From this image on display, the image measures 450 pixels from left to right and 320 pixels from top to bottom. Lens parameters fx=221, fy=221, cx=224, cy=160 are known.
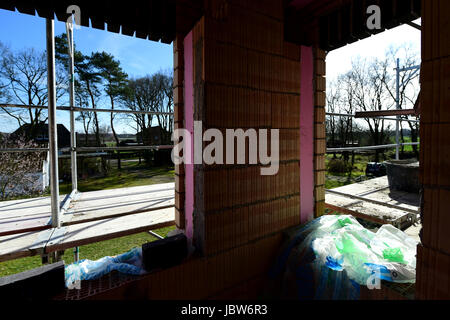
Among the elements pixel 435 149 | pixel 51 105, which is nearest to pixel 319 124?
pixel 435 149

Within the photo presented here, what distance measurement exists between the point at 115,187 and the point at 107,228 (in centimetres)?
1402

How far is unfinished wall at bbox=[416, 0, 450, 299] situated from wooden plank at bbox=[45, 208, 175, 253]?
6.95 feet

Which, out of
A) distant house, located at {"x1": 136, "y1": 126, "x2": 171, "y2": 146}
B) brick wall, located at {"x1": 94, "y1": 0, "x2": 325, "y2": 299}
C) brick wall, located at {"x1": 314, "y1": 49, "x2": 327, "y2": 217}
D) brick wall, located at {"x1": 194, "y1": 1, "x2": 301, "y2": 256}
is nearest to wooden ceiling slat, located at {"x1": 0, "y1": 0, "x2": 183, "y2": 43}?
brick wall, located at {"x1": 94, "y1": 0, "x2": 325, "y2": 299}

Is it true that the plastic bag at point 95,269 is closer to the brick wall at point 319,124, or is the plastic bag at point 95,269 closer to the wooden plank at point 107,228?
the wooden plank at point 107,228

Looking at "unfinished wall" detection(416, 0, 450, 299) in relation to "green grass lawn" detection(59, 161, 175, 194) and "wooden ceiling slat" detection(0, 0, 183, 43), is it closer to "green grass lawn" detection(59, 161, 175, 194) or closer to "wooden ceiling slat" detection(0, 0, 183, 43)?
"wooden ceiling slat" detection(0, 0, 183, 43)

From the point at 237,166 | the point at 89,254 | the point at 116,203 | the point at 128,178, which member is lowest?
the point at 89,254

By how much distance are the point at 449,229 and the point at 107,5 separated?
283 cm

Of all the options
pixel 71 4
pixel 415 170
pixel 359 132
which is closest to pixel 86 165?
pixel 71 4

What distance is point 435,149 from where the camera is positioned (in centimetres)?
112

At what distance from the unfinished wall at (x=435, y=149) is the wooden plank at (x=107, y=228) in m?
2.12

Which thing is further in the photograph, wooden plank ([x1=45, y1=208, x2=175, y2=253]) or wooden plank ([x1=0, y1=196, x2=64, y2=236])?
wooden plank ([x1=0, y1=196, x2=64, y2=236])

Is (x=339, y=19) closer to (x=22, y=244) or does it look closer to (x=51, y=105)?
(x=51, y=105)

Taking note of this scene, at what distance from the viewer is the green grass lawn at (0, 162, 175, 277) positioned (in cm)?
769
